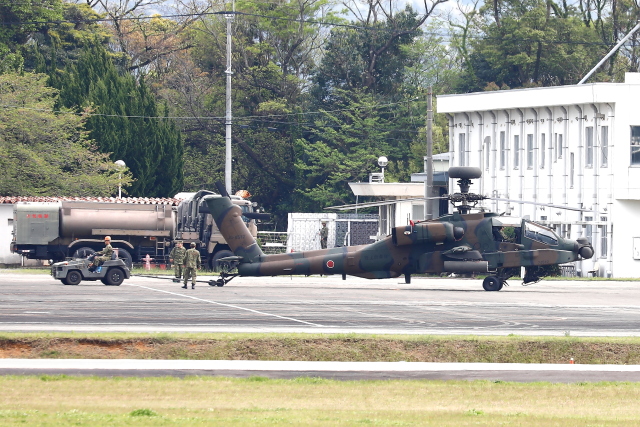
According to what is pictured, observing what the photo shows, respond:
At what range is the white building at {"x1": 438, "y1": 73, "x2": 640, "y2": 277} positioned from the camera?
1919 inches

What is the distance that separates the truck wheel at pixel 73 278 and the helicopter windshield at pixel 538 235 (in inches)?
560

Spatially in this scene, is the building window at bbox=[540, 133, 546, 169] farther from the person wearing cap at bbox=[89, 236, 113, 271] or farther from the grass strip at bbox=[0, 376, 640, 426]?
the grass strip at bbox=[0, 376, 640, 426]

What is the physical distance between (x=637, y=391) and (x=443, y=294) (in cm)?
1813

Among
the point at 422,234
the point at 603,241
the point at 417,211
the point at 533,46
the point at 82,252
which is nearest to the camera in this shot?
the point at 422,234

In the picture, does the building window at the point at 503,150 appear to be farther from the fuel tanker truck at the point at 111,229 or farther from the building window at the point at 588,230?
the fuel tanker truck at the point at 111,229

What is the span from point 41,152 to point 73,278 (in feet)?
82.6

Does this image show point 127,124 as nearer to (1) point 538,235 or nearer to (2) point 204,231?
(2) point 204,231

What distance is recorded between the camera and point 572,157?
51.3 m

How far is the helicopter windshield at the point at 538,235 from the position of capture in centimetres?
3416

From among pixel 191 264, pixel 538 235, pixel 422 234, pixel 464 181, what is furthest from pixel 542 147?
pixel 191 264

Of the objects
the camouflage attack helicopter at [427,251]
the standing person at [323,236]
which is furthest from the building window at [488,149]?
A: the camouflage attack helicopter at [427,251]

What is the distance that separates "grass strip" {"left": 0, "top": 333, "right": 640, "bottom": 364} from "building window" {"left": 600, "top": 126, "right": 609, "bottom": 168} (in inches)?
1222

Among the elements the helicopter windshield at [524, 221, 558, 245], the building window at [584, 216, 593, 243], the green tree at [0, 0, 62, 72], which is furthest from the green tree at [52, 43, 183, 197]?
the helicopter windshield at [524, 221, 558, 245]

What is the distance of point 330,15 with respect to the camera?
3396 inches
